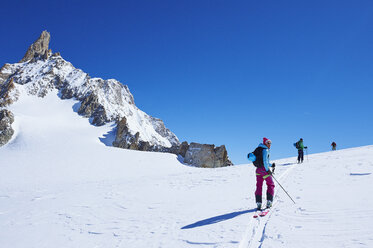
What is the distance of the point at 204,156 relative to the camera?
41.0 metres

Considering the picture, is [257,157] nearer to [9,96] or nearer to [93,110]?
[93,110]

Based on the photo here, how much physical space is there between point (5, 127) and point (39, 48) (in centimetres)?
7242

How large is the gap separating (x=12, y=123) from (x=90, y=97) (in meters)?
27.4

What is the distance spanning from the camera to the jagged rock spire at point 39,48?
96.8 metres

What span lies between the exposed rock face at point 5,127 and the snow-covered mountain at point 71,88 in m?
13.2

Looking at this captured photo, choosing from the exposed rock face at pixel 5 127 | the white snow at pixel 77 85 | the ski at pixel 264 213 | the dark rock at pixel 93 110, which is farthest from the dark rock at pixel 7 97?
the ski at pixel 264 213

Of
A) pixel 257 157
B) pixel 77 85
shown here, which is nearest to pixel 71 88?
pixel 77 85

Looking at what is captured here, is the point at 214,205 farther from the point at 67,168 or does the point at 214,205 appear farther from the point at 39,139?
the point at 39,139

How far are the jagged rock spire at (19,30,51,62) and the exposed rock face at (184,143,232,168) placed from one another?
88974mm

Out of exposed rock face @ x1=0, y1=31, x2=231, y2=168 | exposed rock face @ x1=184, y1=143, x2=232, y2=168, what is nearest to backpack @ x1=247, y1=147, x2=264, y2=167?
exposed rock face @ x1=184, y1=143, x2=232, y2=168

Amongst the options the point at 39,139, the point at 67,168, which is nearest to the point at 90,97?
the point at 39,139

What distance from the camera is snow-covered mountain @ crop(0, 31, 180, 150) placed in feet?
229

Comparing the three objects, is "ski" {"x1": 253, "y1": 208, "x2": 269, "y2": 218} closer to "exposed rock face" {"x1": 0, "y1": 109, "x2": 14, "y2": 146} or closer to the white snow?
"exposed rock face" {"x1": 0, "y1": 109, "x2": 14, "y2": 146}

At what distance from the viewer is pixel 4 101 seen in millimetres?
61188
